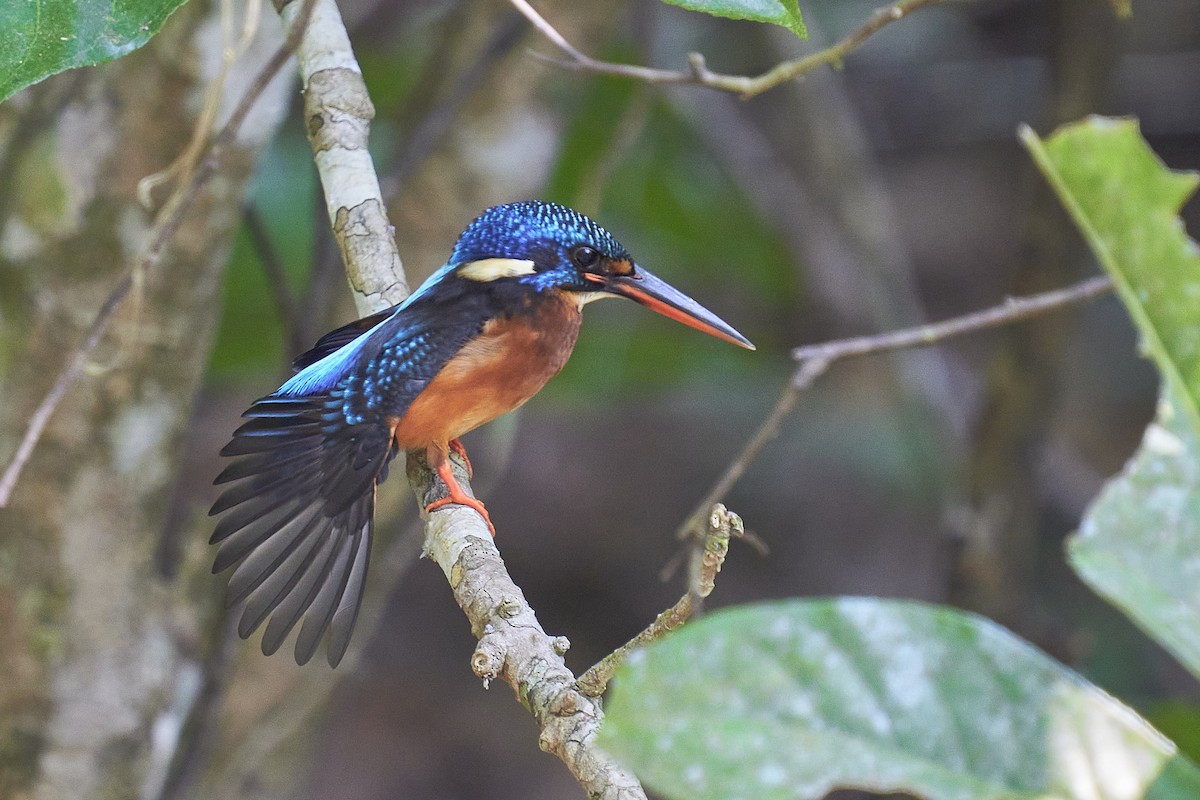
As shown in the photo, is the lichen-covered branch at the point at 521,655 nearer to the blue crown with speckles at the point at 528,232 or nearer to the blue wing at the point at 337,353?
the blue wing at the point at 337,353

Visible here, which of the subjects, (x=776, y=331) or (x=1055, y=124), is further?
(x=776, y=331)

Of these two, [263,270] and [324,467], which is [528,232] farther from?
[263,270]

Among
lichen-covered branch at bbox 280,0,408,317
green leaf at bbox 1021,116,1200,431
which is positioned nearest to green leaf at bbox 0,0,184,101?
lichen-covered branch at bbox 280,0,408,317

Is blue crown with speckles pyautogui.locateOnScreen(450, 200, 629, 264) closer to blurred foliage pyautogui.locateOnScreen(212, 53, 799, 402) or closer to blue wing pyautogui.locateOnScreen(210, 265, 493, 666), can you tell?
blue wing pyautogui.locateOnScreen(210, 265, 493, 666)

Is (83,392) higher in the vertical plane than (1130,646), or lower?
higher

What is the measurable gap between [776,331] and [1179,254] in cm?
447

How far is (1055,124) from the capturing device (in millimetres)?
3170

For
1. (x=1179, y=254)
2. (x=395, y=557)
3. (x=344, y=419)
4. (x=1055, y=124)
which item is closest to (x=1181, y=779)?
(x=1179, y=254)

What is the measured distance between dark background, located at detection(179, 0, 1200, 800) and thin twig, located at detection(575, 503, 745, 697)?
166 cm

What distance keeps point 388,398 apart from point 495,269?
0.72 feet

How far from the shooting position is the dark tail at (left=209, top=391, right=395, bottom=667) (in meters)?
1.43

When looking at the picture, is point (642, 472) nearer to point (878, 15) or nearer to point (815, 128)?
point (815, 128)

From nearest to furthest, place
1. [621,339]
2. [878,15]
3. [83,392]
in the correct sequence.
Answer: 1. [878,15]
2. [83,392]
3. [621,339]

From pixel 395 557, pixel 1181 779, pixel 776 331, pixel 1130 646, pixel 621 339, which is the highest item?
pixel 1181 779
